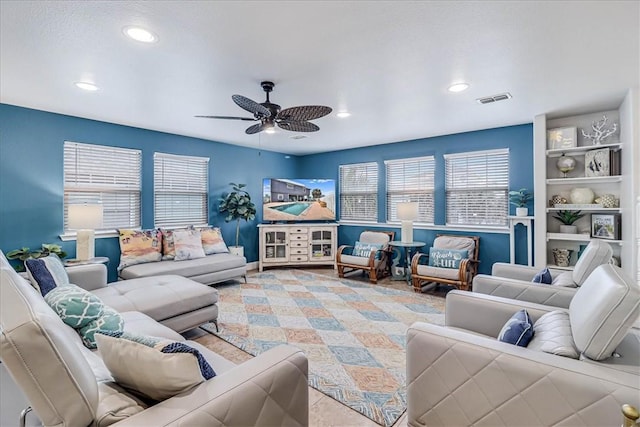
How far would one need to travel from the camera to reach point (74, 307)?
68.5 inches

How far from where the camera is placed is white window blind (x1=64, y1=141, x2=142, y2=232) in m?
3.97

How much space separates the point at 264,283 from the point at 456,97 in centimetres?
374

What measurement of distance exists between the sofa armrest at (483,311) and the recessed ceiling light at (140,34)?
108 inches

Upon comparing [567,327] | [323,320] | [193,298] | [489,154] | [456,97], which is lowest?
[323,320]

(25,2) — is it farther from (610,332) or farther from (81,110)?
(610,332)

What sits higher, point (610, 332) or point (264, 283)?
point (610, 332)

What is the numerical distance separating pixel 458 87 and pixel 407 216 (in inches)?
93.7

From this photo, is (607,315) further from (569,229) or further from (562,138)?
(562,138)

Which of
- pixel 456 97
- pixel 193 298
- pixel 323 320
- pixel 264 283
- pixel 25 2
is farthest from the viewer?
pixel 264 283

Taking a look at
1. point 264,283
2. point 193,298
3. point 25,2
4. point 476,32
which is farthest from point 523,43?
point 264,283

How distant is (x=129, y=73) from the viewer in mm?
2625

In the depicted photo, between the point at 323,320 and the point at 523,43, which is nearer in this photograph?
the point at 523,43

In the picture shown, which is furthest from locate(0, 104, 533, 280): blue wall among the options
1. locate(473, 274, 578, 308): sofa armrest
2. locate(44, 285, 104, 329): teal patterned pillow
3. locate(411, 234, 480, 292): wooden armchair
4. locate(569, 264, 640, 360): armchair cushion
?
locate(569, 264, 640, 360): armchair cushion

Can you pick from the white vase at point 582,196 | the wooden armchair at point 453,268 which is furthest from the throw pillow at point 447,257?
the white vase at point 582,196
